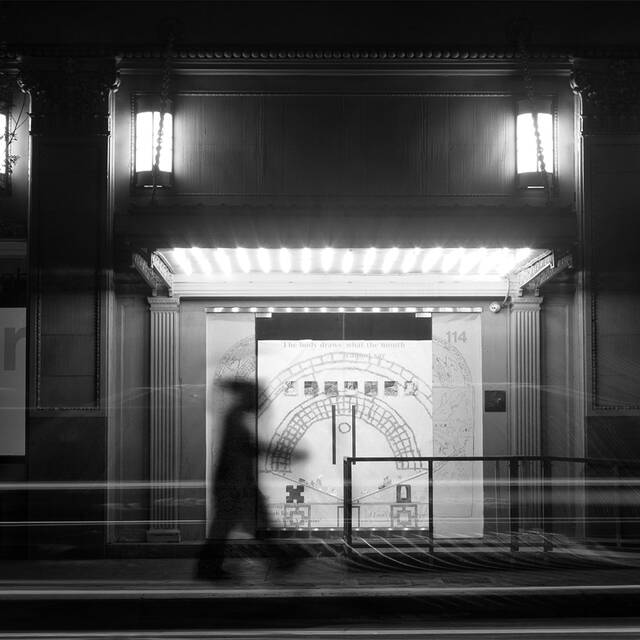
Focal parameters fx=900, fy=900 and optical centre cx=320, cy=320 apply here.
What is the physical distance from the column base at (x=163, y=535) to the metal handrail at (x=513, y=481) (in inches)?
91.3

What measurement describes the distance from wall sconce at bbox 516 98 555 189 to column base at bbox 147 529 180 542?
6372 millimetres

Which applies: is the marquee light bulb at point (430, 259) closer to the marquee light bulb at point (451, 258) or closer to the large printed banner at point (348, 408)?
the marquee light bulb at point (451, 258)

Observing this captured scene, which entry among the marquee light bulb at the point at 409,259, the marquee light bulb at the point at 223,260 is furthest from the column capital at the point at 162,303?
the marquee light bulb at the point at 409,259

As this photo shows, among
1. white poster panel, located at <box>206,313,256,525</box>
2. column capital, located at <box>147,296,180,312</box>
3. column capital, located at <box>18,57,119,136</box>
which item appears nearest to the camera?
column capital, located at <box>18,57,119,136</box>

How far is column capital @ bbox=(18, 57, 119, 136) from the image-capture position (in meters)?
11.4

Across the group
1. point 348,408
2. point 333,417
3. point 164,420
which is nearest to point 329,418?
point 333,417

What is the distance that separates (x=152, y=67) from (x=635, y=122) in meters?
6.28

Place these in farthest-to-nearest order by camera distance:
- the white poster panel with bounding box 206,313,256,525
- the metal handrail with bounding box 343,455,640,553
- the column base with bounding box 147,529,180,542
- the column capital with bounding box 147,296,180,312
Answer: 1. the white poster panel with bounding box 206,313,256,525
2. the column capital with bounding box 147,296,180,312
3. the column base with bounding box 147,529,180,542
4. the metal handrail with bounding box 343,455,640,553

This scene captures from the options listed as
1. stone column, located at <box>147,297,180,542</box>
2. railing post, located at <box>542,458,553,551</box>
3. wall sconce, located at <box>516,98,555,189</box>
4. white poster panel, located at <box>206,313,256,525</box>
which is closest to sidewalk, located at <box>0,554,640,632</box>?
railing post, located at <box>542,458,553,551</box>

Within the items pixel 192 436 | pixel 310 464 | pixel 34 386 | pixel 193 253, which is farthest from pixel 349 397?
pixel 34 386

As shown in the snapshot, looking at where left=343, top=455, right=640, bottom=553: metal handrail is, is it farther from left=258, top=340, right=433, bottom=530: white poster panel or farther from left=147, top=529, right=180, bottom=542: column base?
left=147, top=529, right=180, bottom=542: column base

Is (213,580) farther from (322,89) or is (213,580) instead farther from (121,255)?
(322,89)

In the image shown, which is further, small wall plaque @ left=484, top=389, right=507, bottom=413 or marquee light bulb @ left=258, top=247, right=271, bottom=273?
small wall plaque @ left=484, top=389, right=507, bottom=413

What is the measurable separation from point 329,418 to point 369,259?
2382mm
